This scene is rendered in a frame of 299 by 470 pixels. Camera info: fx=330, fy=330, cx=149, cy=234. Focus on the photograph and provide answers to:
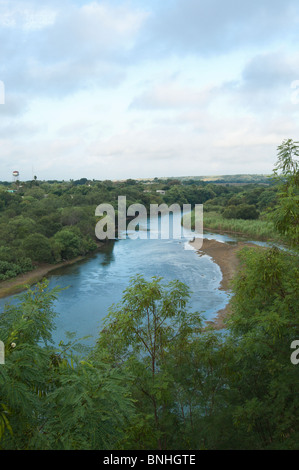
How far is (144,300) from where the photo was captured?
23.2 feet

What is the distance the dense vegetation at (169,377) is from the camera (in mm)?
3506

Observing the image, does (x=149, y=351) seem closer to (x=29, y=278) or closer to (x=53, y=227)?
(x=29, y=278)

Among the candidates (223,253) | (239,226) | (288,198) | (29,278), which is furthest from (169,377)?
(239,226)

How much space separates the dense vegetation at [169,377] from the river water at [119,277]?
25.1 ft

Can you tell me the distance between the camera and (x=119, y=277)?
93.7 ft

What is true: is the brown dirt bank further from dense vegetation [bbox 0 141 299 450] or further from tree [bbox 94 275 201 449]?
dense vegetation [bbox 0 141 299 450]

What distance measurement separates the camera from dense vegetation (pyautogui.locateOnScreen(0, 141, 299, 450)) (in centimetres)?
351

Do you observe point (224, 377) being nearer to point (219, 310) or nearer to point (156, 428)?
point (156, 428)

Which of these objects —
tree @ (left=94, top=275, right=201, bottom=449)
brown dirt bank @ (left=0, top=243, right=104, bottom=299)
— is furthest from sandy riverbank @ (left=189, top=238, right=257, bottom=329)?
tree @ (left=94, top=275, right=201, bottom=449)

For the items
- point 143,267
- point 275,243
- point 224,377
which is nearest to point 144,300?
point 224,377

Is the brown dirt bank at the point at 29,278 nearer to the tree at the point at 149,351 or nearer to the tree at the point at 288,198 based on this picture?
the tree at the point at 149,351

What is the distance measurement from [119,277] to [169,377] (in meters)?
22.2

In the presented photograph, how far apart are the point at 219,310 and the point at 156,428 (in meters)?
15.0

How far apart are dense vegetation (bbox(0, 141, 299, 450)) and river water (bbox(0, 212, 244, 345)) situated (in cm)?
765
